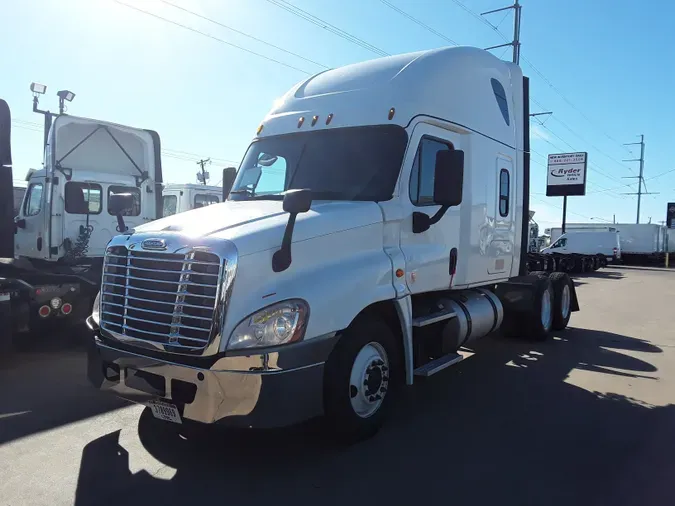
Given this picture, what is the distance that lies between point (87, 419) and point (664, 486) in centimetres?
479

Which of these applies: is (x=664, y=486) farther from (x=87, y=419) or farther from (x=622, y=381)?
(x=87, y=419)

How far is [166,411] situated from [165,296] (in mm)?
830

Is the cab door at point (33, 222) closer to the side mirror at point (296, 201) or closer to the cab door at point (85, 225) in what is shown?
the cab door at point (85, 225)

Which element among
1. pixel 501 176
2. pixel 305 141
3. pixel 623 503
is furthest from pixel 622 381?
pixel 305 141

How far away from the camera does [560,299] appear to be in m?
10.0

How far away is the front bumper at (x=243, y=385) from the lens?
366 cm

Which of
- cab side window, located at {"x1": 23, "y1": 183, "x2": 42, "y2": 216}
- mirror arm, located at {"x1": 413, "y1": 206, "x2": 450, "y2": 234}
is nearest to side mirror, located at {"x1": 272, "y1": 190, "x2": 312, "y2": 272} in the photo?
mirror arm, located at {"x1": 413, "y1": 206, "x2": 450, "y2": 234}

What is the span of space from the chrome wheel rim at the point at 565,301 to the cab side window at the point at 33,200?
9511 millimetres

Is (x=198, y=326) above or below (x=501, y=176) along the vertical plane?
below

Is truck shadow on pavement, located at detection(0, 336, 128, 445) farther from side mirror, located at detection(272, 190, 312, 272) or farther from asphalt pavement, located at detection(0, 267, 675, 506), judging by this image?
side mirror, located at detection(272, 190, 312, 272)

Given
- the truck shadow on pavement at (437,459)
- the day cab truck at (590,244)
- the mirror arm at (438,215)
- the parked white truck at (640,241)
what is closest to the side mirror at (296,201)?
the mirror arm at (438,215)

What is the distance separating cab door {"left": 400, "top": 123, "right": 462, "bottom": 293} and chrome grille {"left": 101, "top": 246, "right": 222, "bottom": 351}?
1972mm

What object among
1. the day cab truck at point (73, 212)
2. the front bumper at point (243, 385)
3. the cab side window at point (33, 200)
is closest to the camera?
the front bumper at point (243, 385)

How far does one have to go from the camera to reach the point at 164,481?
386 centimetres
